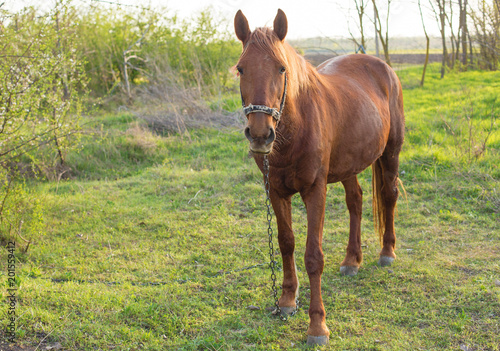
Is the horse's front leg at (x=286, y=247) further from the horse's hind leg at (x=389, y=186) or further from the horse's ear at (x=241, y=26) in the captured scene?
the horse's hind leg at (x=389, y=186)

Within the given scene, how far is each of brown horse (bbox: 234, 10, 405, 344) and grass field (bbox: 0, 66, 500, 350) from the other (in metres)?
0.42

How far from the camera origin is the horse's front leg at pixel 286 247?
3.49 m

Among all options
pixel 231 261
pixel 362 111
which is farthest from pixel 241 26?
pixel 231 261

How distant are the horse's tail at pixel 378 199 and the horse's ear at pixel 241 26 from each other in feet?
7.99

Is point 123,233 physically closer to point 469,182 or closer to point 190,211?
point 190,211

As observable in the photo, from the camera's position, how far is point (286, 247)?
3584 millimetres

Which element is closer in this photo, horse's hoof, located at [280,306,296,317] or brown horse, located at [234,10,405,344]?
brown horse, located at [234,10,405,344]

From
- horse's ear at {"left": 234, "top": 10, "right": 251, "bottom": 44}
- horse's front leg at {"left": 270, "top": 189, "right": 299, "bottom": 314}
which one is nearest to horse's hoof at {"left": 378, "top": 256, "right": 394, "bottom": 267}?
horse's front leg at {"left": 270, "top": 189, "right": 299, "bottom": 314}

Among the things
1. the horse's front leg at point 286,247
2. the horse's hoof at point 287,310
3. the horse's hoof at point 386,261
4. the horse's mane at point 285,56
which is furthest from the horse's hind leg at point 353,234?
the horse's mane at point 285,56

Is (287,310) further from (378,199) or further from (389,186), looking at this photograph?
(389,186)

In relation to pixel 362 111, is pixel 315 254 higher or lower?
lower

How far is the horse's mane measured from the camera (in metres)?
2.70

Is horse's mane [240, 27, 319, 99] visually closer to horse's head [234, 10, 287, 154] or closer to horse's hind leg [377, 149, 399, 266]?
horse's head [234, 10, 287, 154]

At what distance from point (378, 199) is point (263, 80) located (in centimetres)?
261
